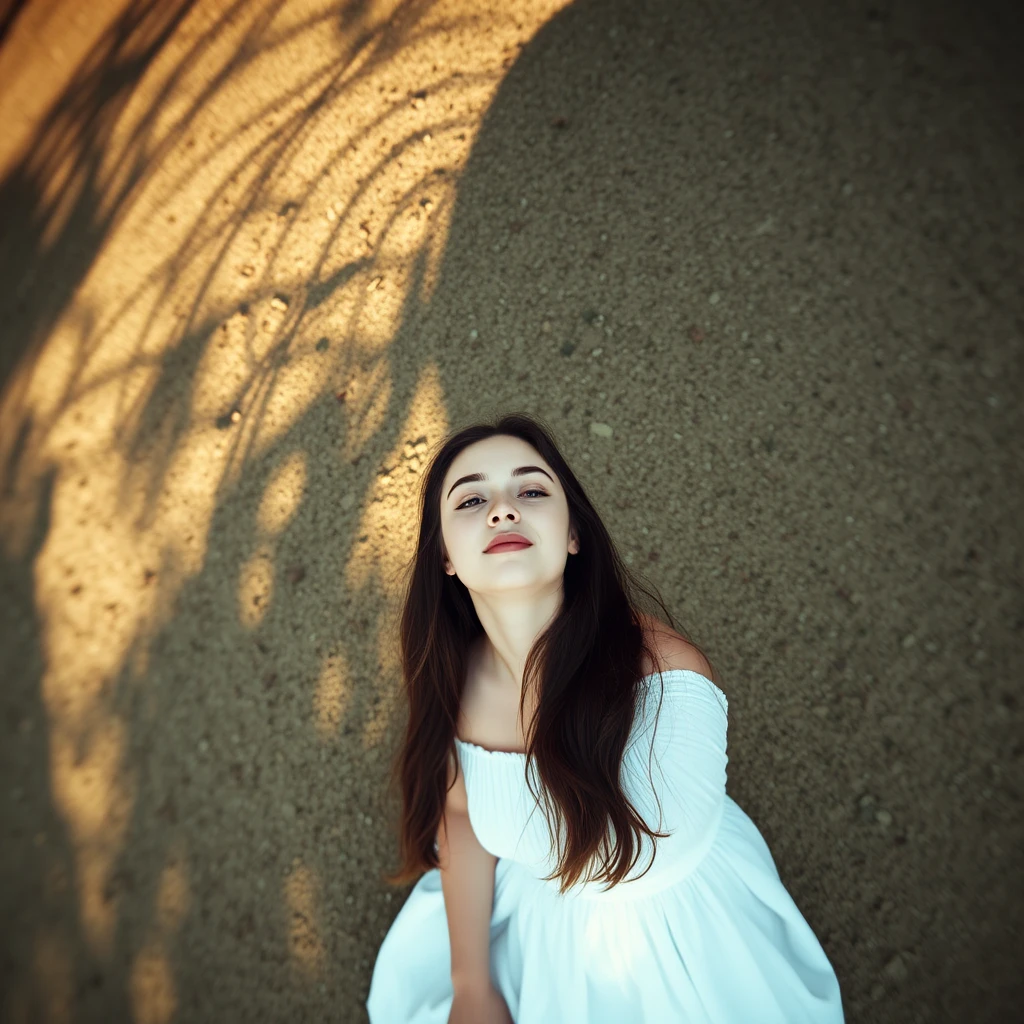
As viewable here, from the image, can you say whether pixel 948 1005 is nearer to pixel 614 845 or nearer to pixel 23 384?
→ pixel 614 845

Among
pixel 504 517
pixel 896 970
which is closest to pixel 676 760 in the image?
pixel 504 517

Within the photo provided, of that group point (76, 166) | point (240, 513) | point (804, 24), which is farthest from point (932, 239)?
point (76, 166)

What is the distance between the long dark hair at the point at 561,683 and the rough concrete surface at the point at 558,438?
67 cm

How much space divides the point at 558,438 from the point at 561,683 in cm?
109

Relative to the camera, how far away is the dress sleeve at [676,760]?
4.89ft

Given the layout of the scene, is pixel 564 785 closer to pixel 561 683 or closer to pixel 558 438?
pixel 561 683

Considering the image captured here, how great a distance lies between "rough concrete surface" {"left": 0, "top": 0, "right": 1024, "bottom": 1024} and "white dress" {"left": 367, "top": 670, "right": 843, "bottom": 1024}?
524mm

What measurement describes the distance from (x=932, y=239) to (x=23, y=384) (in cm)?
380

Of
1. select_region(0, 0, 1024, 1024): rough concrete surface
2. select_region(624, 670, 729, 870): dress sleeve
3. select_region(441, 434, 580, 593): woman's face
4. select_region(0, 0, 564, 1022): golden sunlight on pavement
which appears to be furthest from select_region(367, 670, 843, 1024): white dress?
select_region(0, 0, 564, 1022): golden sunlight on pavement

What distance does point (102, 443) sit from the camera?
2.90 metres

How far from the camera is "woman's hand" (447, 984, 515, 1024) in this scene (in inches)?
65.9

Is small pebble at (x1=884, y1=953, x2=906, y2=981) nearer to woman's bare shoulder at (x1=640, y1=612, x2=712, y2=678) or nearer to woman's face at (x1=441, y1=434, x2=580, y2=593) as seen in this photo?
woman's bare shoulder at (x1=640, y1=612, x2=712, y2=678)

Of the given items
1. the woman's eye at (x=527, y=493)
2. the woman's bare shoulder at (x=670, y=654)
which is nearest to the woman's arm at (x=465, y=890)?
the woman's bare shoulder at (x=670, y=654)

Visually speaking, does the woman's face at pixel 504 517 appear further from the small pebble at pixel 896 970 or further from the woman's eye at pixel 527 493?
the small pebble at pixel 896 970
